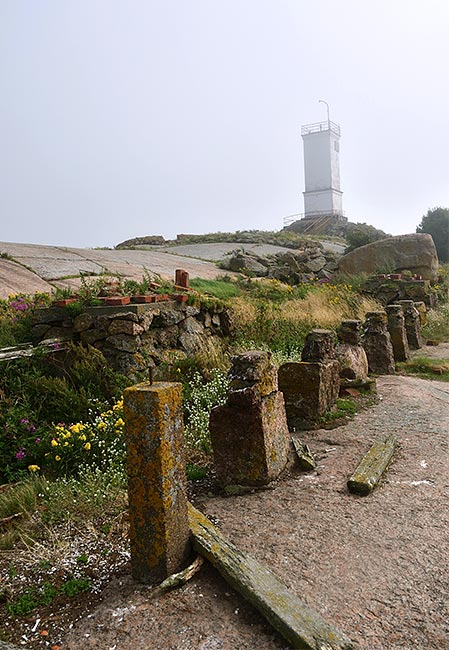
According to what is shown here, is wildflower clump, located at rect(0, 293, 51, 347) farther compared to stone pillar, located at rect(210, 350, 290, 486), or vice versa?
wildflower clump, located at rect(0, 293, 51, 347)

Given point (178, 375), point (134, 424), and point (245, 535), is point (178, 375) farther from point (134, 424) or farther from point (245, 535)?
point (134, 424)

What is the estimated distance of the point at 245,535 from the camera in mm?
3104

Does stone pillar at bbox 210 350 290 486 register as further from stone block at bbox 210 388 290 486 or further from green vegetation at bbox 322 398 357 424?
green vegetation at bbox 322 398 357 424

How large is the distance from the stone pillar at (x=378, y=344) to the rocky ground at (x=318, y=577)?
12.4ft

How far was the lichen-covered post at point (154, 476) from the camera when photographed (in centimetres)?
248

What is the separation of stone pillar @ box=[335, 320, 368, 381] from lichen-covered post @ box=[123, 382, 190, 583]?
4.47 m

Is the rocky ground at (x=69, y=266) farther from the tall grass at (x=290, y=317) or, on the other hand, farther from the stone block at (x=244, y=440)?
the stone block at (x=244, y=440)

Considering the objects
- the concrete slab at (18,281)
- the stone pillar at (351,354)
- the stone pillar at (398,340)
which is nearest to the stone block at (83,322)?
the concrete slab at (18,281)

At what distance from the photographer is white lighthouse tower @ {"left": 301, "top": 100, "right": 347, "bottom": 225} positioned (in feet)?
154

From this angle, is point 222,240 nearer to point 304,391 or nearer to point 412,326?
point 412,326

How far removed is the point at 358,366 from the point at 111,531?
4718 mm

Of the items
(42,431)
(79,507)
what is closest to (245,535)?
(79,507)

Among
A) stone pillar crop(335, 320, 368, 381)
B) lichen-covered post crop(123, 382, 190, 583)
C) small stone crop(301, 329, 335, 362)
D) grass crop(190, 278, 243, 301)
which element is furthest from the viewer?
grass crop(190, 278, 243, 301)

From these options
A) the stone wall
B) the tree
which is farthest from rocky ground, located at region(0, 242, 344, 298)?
the tree
